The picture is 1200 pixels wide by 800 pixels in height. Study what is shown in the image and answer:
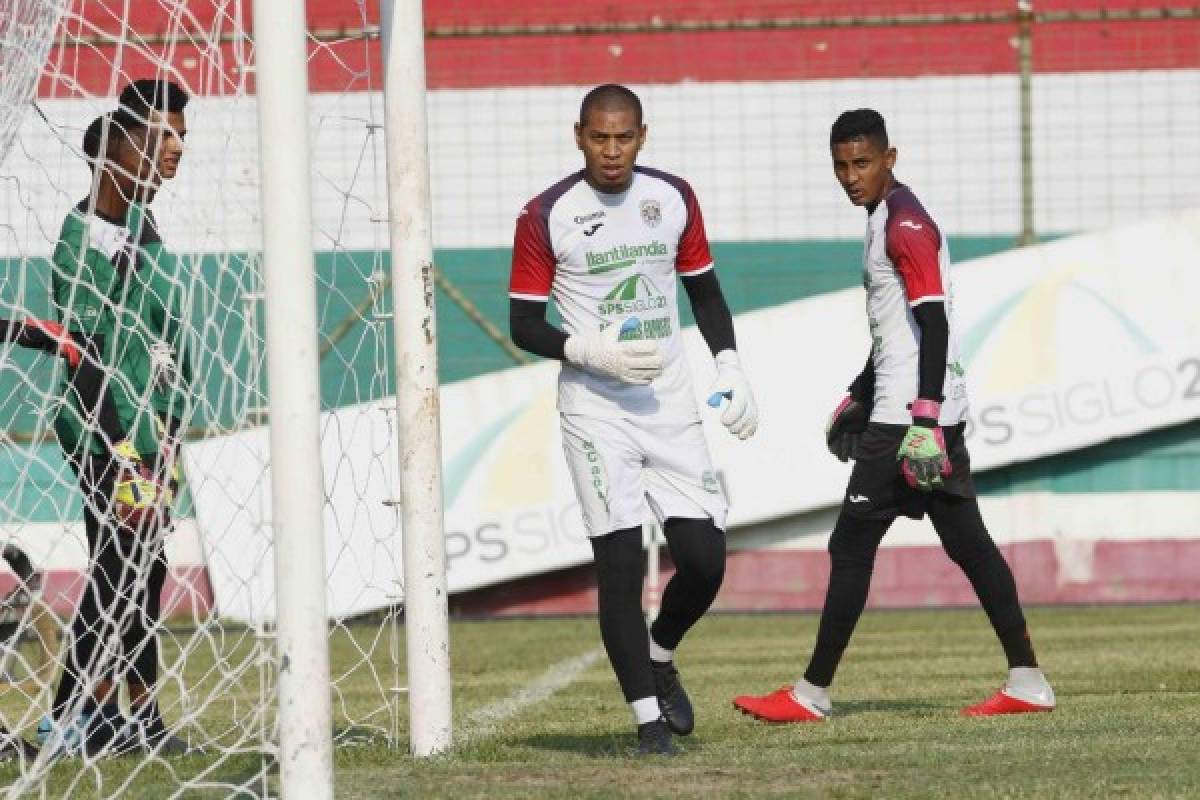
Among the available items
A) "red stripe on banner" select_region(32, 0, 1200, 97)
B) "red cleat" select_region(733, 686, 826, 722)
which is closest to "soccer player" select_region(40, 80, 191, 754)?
"red cleat" select_region(733, 686, 826, 722)

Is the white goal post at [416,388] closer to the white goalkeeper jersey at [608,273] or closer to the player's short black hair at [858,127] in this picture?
the white goalkeeper jersey at [608,273]

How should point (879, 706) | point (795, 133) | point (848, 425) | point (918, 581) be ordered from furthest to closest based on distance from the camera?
point (795, 133) < point (918, 581) < point (879, 706) < point (848, 425)

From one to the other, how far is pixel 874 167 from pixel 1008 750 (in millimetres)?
2107

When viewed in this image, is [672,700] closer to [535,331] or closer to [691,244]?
[535,331]

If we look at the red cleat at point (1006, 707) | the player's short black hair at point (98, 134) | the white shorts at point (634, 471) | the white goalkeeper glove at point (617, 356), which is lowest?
the red cleat at point (1006, 707)

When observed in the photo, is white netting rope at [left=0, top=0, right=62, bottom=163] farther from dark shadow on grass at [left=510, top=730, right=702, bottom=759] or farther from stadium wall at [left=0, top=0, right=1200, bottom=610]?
stadium wall at [left=0, top=0, right=1200, bottom=610]

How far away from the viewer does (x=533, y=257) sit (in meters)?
6.66

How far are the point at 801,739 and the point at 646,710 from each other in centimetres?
68

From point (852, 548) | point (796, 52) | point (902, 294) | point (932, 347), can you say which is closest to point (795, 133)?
point (796, 52)

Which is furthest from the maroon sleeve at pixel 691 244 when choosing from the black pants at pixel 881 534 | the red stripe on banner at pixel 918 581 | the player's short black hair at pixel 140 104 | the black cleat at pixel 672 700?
the red stripe on banner at pixel 918 581

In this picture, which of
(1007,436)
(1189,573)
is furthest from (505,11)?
(1189,573)

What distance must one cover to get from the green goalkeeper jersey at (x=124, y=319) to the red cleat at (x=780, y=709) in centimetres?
210

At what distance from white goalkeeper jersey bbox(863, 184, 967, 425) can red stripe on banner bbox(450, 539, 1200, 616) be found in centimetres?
667

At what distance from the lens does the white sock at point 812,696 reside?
7574 millimetres
